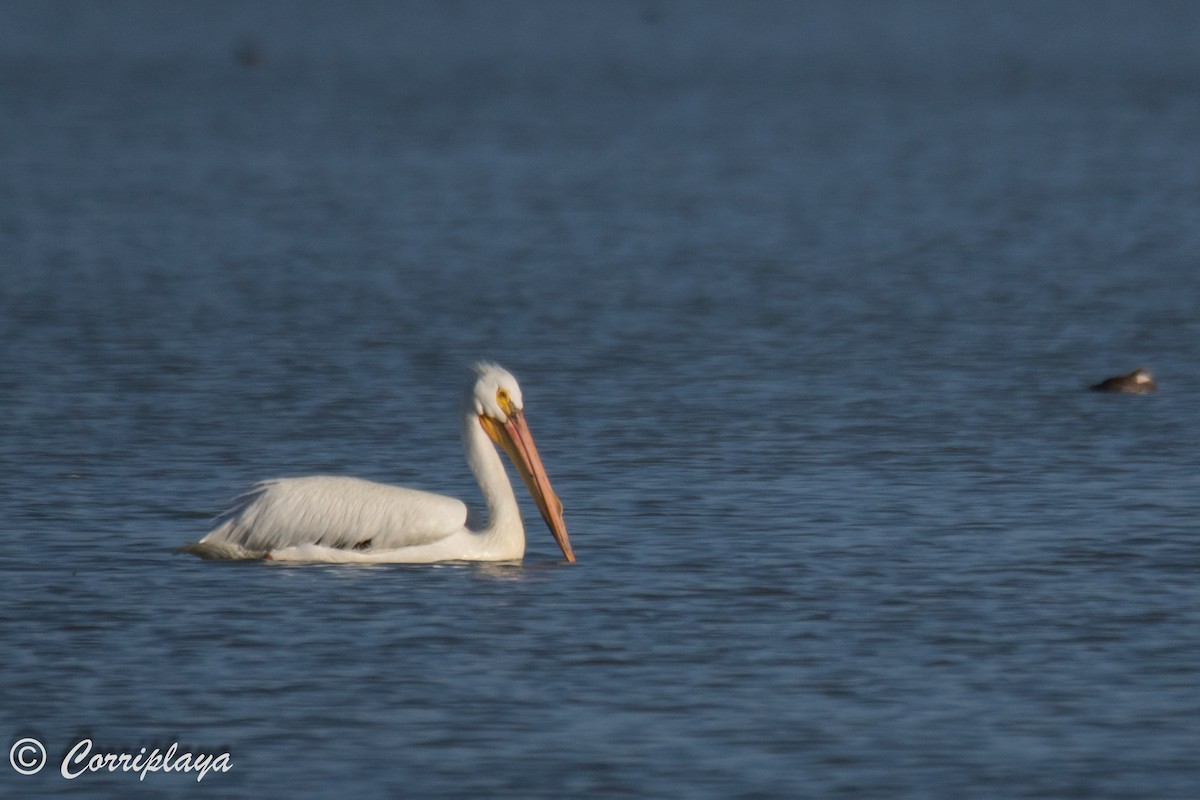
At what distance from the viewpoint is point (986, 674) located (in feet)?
26.9

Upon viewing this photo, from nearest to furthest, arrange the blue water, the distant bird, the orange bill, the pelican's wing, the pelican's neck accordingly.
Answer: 1. the blue water
2. the pelican's wing
3. the pelican's neck
4. the orange bill
5. the distant bird

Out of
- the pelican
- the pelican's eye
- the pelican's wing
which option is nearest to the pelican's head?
the pelican's eye

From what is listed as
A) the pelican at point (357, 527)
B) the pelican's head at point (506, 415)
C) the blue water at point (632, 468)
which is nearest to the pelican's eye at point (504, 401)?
the pelican's head at point (506, 415)

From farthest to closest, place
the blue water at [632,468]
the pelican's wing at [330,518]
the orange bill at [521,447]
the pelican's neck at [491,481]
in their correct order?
the orange bill at [521,447], the pelican's neck at [491,481], the pelican's wing at [330,518], the blue water at [632,468]

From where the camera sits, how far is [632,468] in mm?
12039

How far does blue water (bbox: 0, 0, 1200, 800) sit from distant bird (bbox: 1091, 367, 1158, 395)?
3.6 inches

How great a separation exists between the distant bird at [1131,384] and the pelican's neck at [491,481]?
16.3ft

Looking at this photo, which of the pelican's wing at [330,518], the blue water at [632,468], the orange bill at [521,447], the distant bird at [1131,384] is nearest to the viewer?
the blue water at [632,468]

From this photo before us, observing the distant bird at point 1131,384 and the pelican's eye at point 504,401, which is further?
the distant bird at point 1131,384

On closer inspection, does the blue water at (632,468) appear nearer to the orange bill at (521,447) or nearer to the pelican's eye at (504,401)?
the orange bill at (521,447)

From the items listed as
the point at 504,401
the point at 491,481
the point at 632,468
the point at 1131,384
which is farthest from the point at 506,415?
the point at 1131,384

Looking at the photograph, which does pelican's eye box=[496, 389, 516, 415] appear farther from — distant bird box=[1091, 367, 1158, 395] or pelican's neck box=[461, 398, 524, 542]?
distant bird box=[1091, 367, 1158, 395]

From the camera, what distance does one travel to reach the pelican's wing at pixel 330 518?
9742 mm

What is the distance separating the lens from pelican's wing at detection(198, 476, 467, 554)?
9.74m
